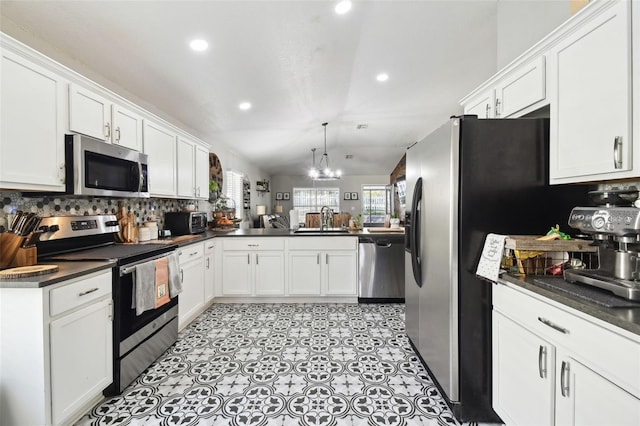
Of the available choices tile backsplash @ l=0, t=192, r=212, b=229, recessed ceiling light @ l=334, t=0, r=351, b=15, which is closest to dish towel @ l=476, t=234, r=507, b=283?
recessed ceiling light @ l=334, t=0, r=351, b=15

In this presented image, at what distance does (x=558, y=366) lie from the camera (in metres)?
1.16

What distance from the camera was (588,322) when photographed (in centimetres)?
103

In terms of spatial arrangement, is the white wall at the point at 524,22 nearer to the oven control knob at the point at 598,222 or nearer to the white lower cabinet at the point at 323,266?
the oven control knob at the point at 598,222

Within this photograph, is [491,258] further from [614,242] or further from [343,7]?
[343,7]

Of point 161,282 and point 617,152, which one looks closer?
point 617,152

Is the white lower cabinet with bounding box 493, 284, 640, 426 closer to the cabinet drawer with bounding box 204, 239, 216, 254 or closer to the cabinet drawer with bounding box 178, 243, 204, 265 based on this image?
the cabinet drawer with bounding box 178, 243, 204, 265

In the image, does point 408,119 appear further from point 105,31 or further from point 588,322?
point 588,322

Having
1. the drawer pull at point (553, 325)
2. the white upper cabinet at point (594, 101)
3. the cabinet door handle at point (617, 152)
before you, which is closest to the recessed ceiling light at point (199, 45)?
the white upper cabinet at point (594, 101)

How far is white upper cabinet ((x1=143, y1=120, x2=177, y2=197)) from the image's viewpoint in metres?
2.77

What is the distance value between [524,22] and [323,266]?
9.86 ft

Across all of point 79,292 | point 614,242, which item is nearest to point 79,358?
point 79,292

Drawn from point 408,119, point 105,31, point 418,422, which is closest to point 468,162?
point 418,422

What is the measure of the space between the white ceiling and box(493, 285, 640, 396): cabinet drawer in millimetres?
2431

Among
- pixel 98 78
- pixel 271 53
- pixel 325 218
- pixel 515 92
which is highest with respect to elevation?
pixel 271 53
